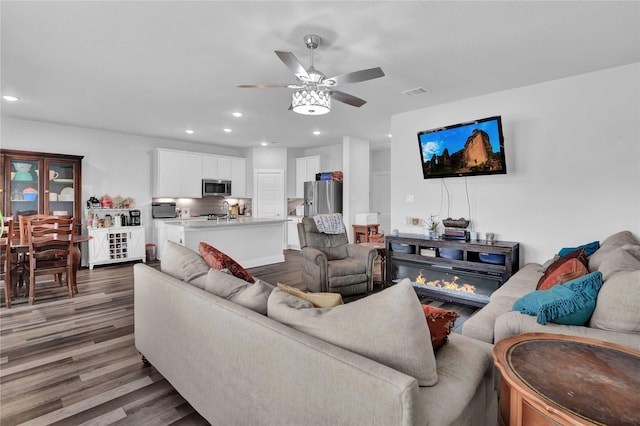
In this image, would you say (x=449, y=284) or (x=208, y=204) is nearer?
(x=449, y=284)

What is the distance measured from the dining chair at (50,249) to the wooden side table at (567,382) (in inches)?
185

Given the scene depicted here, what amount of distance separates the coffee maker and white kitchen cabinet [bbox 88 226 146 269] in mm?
202

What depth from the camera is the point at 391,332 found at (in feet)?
3.52

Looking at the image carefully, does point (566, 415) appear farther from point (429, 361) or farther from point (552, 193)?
point (552, 193)

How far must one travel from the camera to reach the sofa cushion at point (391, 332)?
1064 millimetres

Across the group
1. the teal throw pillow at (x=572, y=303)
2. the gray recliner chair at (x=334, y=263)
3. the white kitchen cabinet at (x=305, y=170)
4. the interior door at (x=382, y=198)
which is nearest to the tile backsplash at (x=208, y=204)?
the white kitchen cabinet at (x=305, y=170)

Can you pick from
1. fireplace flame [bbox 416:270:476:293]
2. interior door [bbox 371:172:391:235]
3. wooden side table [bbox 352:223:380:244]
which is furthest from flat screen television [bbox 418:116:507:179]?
interior door [bbox 371:172:391:235]

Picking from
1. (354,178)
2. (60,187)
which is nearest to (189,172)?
(60,187)

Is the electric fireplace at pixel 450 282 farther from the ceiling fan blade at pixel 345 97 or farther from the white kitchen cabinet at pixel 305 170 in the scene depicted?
the white kitchen cabinet at pixel 305 170

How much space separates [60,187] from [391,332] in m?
6.76

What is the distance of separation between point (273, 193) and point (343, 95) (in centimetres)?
548

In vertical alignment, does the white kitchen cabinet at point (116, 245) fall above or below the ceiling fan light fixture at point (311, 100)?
below

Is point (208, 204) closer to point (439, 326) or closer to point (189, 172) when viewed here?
point (189, 172)

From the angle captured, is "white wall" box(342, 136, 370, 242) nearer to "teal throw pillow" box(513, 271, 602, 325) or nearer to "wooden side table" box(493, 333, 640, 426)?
"teal throw pillow" box(513, 271, 602, 325)
